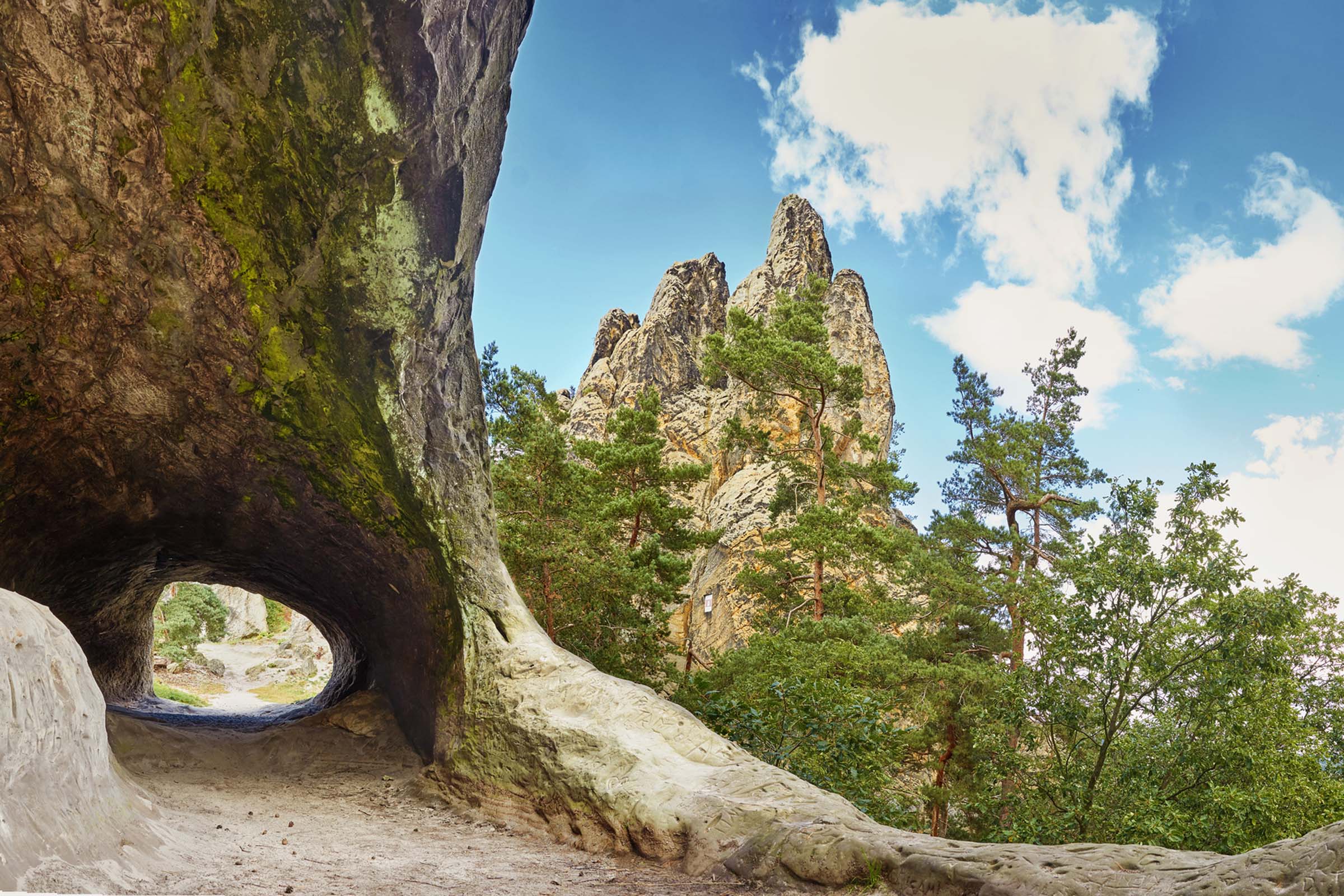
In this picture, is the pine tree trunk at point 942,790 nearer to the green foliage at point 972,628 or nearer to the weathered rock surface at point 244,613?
the green foliage at point 972,628

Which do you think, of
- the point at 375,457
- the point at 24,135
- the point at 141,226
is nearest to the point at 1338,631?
the point at 375,457

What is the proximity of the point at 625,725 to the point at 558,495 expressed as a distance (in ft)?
26.3

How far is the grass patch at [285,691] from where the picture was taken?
101 feet

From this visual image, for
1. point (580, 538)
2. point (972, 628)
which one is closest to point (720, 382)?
point (972, 628)

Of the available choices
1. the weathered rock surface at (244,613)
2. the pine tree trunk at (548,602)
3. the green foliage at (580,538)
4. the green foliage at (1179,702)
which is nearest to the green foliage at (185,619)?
the weathered rock surface at (244,613)

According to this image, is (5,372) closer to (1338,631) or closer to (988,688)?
(988,688)

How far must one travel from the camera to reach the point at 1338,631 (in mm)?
11938

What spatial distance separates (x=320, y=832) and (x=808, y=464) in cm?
1542

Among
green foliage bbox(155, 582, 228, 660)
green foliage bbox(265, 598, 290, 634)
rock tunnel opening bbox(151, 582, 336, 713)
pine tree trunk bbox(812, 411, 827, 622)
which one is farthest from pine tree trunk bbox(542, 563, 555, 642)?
green foliage bbox(265, 598, 290, 634)

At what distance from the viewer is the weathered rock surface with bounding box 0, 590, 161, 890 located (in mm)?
3441

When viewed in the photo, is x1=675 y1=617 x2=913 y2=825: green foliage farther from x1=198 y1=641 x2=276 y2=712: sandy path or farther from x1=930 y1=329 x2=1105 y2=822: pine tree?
x1=198 y1=641 x2=276 y2=712: sandy path

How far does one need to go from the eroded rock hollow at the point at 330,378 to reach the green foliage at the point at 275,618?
4134 centimetres

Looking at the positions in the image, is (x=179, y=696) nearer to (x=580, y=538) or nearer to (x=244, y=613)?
(x=580, y=538)

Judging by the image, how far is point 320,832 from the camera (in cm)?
709
